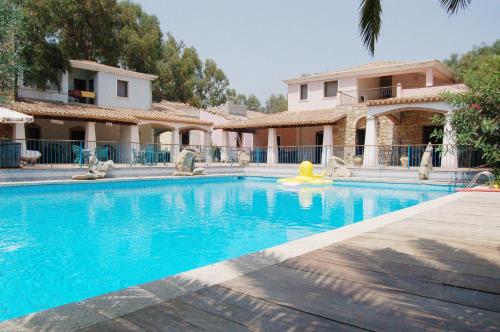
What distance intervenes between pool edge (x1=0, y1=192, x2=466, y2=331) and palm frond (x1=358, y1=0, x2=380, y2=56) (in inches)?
124

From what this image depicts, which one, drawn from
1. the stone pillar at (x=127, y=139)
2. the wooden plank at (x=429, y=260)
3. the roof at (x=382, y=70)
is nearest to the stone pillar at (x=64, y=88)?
the stone pillar at (x=127, y=139)

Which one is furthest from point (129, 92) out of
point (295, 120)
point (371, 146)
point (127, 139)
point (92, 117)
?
point (371, 146)

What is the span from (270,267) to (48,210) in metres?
8.74

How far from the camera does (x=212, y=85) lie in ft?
167

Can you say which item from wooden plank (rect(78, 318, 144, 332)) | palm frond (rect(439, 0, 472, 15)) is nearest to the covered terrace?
palm frond (rect(439, 0, 472, 15))

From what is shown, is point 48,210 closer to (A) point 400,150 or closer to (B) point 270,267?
(B) point 270,267

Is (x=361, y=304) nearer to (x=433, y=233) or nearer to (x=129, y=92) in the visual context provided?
(x=433, y=233)

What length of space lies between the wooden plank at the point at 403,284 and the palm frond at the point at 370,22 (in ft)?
11.9

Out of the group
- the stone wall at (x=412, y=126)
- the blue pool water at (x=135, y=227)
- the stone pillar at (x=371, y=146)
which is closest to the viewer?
the blue pool water at (x=135, y=227)

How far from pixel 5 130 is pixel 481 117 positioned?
19.2 meters

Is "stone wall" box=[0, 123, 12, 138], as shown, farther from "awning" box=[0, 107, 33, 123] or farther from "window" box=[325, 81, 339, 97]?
"window" box=[325, 81, 339, 97]

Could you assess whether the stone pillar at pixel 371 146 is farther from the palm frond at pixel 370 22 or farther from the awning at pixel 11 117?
the awning at pixel 11 117

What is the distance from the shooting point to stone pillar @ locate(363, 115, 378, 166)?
66.8 ft

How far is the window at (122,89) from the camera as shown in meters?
25.6
